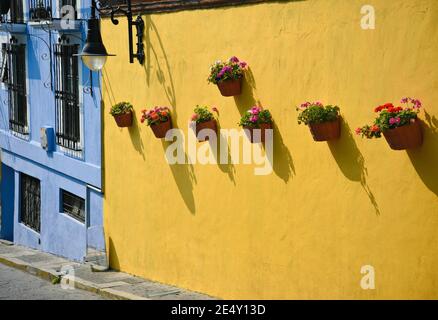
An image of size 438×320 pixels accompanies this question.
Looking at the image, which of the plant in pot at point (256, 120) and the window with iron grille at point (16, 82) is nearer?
the plant in pot at point (256, 120)

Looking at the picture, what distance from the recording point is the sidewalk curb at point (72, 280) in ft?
36.9

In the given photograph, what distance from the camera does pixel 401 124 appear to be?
7496 millimetres

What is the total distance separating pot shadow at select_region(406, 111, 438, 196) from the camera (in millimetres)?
7574

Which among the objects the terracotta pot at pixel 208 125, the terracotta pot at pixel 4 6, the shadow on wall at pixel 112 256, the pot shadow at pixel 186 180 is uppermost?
the terracotta pot at pixel 4 6

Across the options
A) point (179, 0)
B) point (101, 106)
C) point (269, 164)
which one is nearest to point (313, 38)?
point (269, 164)

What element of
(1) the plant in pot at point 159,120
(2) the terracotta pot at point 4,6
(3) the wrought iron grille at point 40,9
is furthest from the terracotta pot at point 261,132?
(2) the terracotta pot at point 4,6

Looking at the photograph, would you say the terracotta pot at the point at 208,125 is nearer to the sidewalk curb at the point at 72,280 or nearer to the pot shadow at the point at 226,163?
the pot shadow at the point at 226,163

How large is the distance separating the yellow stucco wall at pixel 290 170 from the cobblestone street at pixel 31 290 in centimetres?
109

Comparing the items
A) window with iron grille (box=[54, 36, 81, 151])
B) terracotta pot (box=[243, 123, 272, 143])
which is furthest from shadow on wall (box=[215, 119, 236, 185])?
window with iron grille (box=[54, 36, 81, 151])

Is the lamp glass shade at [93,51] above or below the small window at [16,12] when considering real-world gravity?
below

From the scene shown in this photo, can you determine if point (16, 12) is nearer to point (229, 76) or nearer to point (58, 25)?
point (58, 25)

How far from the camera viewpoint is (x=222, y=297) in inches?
417

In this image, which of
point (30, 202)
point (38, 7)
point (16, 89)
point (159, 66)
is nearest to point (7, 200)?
point (30, 202)

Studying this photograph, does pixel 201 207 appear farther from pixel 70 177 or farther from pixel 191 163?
pixel 70 177
